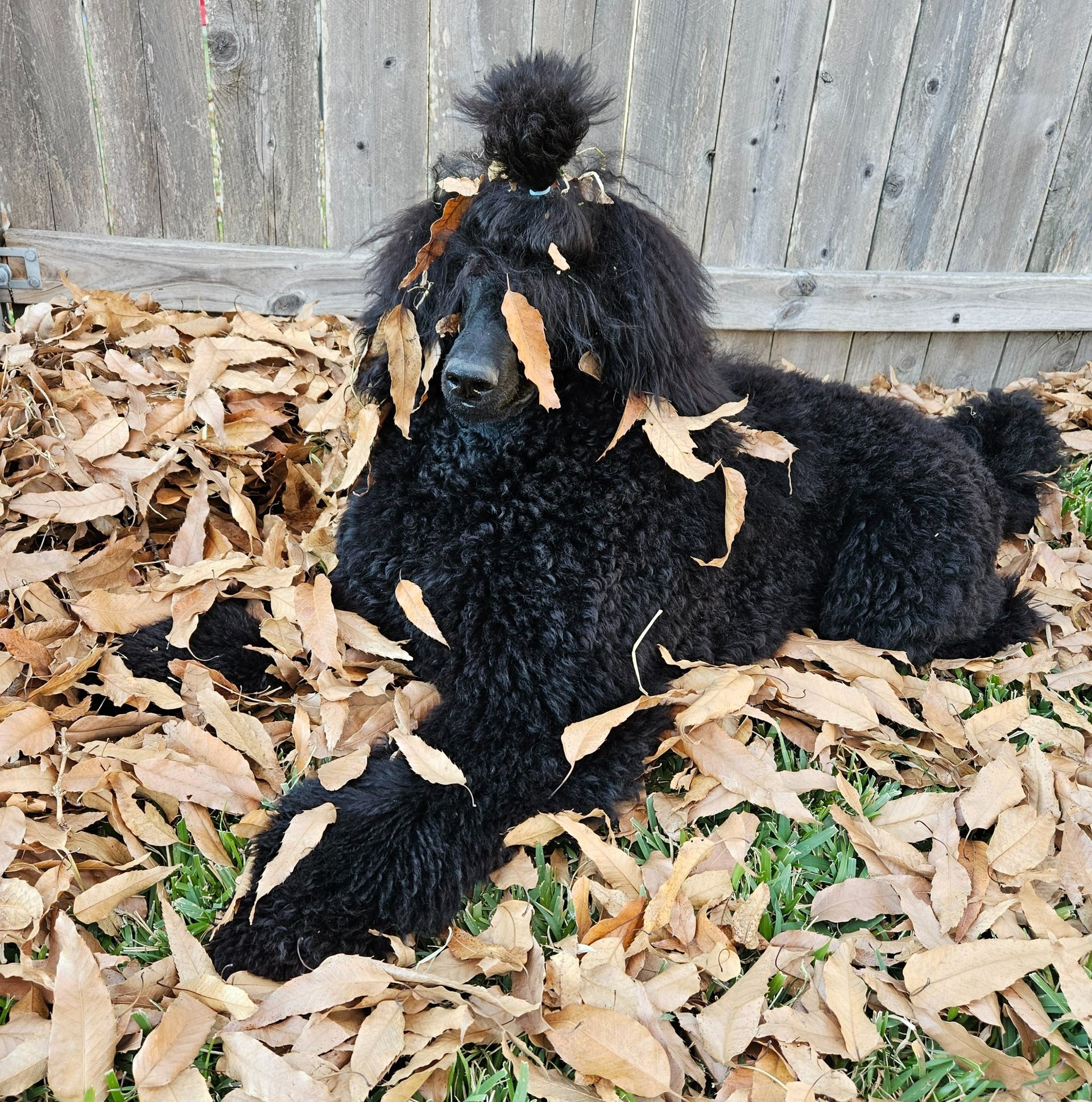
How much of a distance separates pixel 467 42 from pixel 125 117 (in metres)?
1.26

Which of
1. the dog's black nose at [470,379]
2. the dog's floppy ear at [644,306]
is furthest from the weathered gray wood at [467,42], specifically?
the dog's black nose at [470,379]

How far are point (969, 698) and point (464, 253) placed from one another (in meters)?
1.69

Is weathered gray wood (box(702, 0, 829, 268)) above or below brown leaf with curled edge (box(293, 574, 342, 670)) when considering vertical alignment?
above

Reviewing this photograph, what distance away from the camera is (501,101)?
62.9 inches

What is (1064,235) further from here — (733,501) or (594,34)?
(733,501)

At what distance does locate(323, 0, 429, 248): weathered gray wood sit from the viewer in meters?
3.00

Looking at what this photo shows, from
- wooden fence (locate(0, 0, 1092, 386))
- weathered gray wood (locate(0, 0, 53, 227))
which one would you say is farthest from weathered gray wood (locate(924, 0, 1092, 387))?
weathered gray wood (locate(0, 0, 53, 227))

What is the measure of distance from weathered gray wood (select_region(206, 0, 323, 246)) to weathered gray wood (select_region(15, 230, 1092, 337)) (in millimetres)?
119

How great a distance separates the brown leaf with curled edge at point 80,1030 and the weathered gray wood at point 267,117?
2726 mm

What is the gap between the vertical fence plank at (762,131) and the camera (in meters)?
3.25

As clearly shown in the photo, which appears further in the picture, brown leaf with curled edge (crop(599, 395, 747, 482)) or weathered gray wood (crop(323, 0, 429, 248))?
weathered gray wood (crop(323, 0, 429, 248))

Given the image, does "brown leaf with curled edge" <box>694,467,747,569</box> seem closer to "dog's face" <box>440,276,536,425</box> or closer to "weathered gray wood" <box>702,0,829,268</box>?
"dog's face" <box>440,276,536,425</box>

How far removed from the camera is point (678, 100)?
10.8 feet

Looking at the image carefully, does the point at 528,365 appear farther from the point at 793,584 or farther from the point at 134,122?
the point at 134,122
